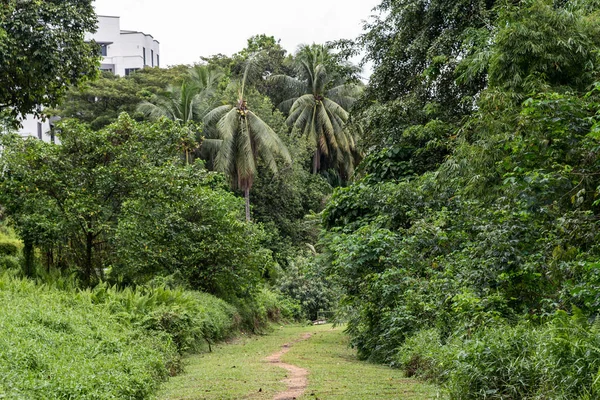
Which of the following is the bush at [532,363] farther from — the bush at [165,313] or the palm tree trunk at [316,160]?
the palm tree trunk at [316,160]

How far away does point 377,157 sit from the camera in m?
19.6

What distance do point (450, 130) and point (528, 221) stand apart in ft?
29.1

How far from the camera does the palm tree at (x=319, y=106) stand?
136 feet

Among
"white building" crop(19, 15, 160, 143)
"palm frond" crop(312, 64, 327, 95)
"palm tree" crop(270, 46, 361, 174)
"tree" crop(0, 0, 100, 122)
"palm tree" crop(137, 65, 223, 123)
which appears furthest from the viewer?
"white building" crop(19, 15, 160, 143)

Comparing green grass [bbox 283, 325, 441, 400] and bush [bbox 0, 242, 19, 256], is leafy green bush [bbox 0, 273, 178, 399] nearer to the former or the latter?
green grass [bbox 283, 325, 441, 400]

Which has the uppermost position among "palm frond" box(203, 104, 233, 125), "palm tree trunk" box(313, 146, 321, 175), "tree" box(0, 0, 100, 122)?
"palm frond" box(203, 104, 233, 125)

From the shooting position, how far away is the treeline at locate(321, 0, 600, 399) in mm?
6977

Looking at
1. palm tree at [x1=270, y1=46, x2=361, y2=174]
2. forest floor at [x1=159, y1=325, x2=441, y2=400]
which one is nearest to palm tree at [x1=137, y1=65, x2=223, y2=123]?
palm tree at [x1=270, y1=46, x2=361, y2=174]

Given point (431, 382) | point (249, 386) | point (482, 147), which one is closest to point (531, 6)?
point (482, 147)

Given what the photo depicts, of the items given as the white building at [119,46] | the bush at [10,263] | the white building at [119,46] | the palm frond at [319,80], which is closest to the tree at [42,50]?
the bush at [10,263]

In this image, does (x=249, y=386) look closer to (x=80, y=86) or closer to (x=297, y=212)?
(x=80, y=86)

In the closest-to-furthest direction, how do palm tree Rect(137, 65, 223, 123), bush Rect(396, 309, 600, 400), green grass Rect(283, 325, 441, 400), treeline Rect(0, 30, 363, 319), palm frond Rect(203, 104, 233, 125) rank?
bush Rect(396, 309, 600, 400) < green grass Rect(283, 325, 441, 400) < treeline Rect(0, 30, 363, 319) < palm tree Rect(137, 65, 223, 123) < palm frond Rect(203, 104, 233, 125)

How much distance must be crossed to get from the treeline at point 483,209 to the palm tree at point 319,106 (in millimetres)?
19840

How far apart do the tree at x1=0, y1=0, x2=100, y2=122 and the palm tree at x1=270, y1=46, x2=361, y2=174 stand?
24.0m
